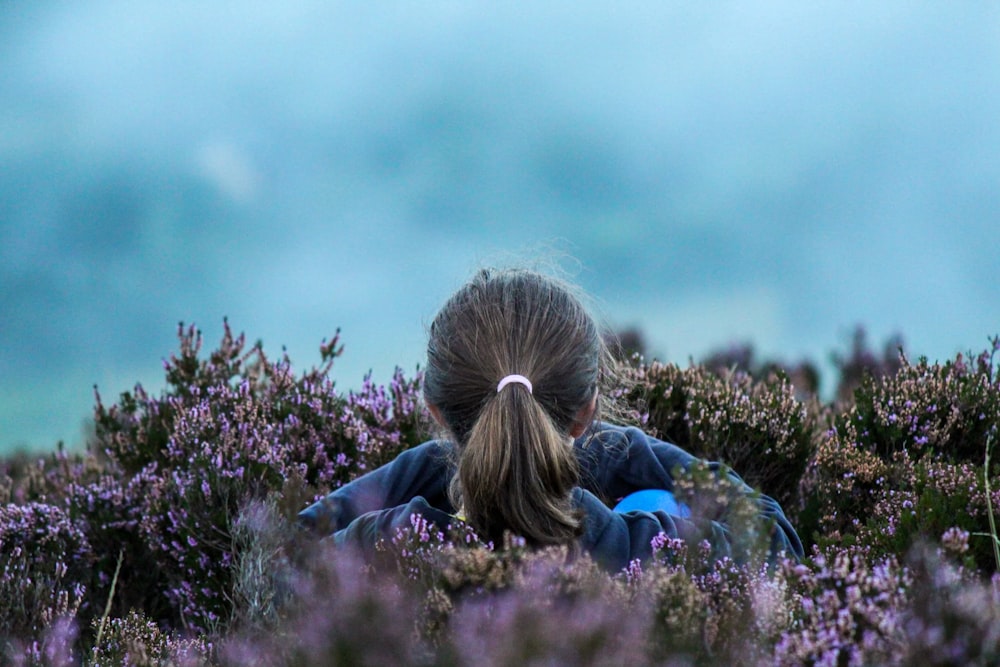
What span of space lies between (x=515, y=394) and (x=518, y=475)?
258 mm

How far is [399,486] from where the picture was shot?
4090mm

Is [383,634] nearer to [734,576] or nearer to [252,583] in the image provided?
[734,576]

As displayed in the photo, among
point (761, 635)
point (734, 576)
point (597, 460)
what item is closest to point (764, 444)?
point (597, 460)

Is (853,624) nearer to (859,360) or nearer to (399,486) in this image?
(399,486)

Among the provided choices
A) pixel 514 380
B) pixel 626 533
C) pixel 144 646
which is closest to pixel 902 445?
pixel 626 533

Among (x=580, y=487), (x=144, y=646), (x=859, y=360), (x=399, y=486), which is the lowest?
(x=144, y=646)

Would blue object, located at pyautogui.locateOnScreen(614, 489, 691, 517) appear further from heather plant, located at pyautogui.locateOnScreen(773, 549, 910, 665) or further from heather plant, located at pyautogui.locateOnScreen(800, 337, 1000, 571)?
heather plant, located at pyautogui.locateOnScreen(773, 549, 910, 665)

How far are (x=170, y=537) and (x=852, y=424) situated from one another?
3572 mm

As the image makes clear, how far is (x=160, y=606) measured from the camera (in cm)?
549

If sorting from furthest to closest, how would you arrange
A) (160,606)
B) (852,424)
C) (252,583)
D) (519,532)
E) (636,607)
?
(160,606) < (852,424) < (252,583) < (519,532) < (636,607)

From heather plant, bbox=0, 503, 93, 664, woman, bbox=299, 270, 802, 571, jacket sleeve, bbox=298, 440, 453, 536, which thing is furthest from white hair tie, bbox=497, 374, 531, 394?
heather plant, bbox=0, 503, 93, 664

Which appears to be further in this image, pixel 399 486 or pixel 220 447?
pixel 220 447

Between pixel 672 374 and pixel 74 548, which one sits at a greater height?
pixel 672 374

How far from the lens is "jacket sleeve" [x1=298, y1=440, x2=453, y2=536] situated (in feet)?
12.9
